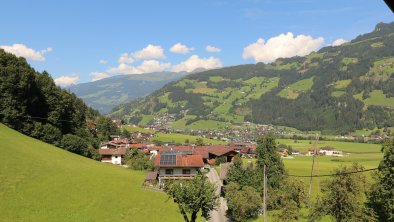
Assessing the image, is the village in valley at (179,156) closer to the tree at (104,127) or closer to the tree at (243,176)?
the tree at (243,176)

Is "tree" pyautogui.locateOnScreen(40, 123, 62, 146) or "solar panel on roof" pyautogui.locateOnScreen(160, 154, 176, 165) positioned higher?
"tree" pyautogui.locateOnScreen(40, 123, 62, 146)

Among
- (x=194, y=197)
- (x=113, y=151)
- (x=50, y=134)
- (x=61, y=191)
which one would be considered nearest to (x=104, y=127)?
(x=113, y=151)

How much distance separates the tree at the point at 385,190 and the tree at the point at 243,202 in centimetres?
1595

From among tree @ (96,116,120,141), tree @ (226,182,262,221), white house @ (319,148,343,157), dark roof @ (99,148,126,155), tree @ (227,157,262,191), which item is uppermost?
tree @ (96,116,120,141)

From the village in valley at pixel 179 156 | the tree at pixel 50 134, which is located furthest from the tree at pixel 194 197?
the tree at pixel 50 134

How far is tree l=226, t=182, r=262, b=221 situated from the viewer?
52341 millimetres

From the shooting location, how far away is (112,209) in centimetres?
4956

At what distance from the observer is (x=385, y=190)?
151 feet

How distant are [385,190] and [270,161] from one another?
21.4 meters

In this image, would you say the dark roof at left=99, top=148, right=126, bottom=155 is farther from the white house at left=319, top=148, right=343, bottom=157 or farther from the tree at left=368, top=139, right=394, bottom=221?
the white house at left=319, top=148, right=343, bottom=157

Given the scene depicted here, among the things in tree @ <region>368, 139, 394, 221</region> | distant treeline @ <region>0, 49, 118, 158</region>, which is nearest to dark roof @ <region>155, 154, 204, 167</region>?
distant treeline @ <region>0, 49, 118, 158</region>

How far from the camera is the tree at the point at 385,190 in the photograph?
45334 mm

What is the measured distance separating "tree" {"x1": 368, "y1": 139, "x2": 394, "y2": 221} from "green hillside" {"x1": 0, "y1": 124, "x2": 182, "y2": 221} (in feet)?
89.3

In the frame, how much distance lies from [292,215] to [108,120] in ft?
417
